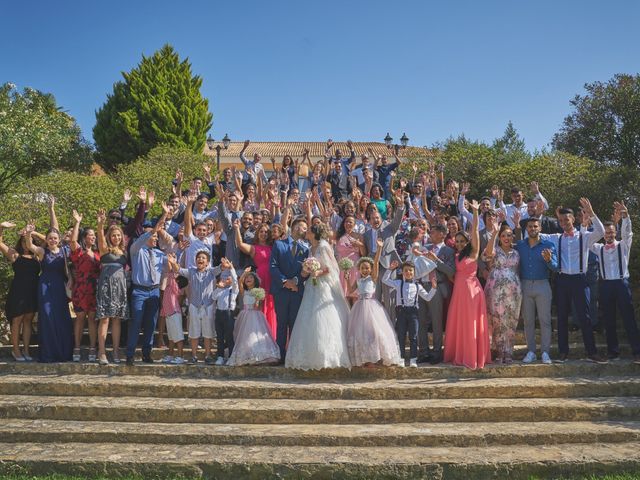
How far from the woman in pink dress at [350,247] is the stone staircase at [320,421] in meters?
1.49

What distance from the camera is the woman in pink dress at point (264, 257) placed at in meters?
8.43

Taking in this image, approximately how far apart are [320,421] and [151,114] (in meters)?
30.7

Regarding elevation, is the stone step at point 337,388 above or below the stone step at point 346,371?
below

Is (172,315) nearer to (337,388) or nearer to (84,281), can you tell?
(84,281)

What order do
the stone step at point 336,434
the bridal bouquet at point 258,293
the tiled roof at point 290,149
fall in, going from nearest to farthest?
1. the stone step at point 336,434
2. the bridal bouquet at point 258,293
3. the tiled roof at point 290,149

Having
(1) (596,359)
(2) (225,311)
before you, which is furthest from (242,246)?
(1) (596,359)

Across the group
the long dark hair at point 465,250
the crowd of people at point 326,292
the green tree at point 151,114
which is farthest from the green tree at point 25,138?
the long dark hair at point 465,250

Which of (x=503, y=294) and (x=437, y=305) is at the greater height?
(x=503, y=294)

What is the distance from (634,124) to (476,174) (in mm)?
8354

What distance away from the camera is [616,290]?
313 inches

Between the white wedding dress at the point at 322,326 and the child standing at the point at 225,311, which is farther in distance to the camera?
the child standing at the point at 225,311

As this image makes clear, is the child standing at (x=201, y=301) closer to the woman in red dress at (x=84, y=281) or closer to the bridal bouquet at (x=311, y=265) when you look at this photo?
the woman in red dress at (x=84, y=281)

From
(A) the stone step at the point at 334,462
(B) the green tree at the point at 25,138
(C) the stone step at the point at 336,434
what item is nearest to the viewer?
(A) the stone step at the point at 334,462

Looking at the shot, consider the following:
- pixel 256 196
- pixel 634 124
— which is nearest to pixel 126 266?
pixel 256 196
